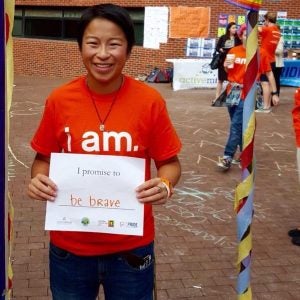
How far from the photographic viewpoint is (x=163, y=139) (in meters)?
2.28

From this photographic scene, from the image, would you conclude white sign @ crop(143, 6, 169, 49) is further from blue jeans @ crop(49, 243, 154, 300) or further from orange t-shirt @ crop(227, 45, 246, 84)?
blue jeans @ crop(49, 243, 154, 300)

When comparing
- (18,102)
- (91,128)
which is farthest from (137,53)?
(91,128)

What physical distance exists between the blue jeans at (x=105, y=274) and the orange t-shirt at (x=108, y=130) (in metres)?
0.04

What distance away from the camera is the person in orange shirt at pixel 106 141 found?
2.16 metres

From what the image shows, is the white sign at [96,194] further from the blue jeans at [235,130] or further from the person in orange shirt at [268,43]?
the person in orange shirt at [268,43]

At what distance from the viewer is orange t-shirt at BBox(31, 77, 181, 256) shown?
2.20 meters

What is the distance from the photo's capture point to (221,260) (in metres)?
4.43

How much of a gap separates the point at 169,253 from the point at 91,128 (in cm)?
254

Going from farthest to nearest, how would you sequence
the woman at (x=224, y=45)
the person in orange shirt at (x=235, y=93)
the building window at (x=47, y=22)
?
the building window at (x=47, y=22) < the woman at (x=224, y=45) < the person in orange shirt at (x=235, y=93)

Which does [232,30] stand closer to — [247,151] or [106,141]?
[247,151]

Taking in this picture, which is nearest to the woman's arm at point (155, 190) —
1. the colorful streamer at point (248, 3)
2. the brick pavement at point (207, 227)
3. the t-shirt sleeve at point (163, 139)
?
the t-shirt sleeve at point (163, 139)

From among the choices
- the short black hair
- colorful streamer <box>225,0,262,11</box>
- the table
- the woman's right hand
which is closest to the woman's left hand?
the woman's right hand
